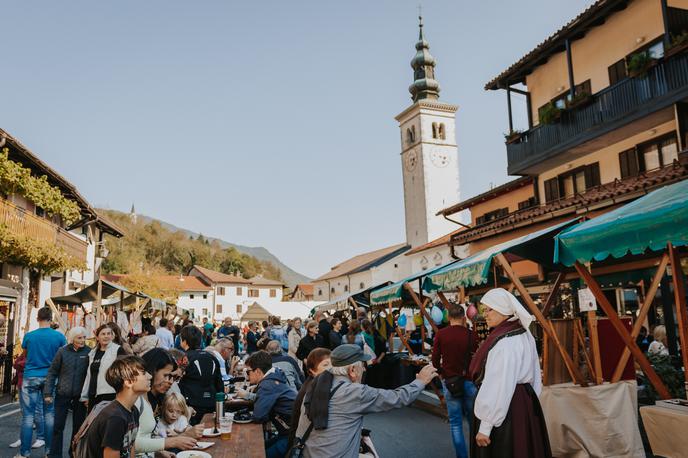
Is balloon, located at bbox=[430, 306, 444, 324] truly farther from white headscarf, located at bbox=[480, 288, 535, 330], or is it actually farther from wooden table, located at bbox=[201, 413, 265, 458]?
white headscarf, located at bbox=[480, 288, 535, 330]

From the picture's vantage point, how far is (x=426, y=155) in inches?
2309

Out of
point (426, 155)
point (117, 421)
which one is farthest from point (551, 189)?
point (426, 155)

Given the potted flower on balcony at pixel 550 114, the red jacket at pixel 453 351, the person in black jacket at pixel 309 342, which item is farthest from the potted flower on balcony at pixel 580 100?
the red jacket at pixel 453 351

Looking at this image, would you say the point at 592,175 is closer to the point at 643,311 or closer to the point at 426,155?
the point at 643,311

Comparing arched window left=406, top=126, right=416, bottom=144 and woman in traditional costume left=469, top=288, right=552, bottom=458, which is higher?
arched window left=406, top=126, right=416, bottom=144

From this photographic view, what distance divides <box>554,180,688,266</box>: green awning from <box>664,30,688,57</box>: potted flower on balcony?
9.15 metres

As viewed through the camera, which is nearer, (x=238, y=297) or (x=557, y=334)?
(x=557, y=334)

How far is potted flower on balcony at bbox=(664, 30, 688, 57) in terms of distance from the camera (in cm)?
1317

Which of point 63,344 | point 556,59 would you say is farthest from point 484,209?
point 63,344

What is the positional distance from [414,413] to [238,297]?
7759cm

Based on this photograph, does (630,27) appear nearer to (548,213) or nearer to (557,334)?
(548,213)

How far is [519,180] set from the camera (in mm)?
24000

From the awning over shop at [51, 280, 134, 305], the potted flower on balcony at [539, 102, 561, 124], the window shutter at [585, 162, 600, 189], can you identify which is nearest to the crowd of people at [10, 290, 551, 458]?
the awning over shop at [51, 280, 134, 305]

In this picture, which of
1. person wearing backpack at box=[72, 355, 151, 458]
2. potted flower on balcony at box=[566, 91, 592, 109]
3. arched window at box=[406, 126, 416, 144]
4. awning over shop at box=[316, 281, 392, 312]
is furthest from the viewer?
arched window at box=[406, 126, 416, 144]
